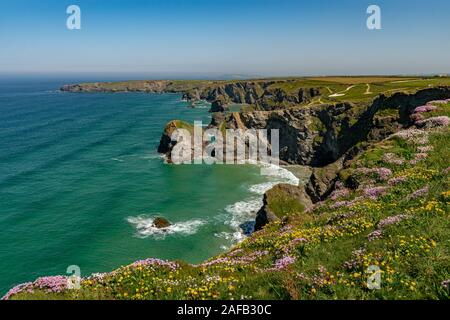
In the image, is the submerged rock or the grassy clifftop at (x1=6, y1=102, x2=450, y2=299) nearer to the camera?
the grassy clifftop at (x1=6, y1=102, x2=450, y2=299)

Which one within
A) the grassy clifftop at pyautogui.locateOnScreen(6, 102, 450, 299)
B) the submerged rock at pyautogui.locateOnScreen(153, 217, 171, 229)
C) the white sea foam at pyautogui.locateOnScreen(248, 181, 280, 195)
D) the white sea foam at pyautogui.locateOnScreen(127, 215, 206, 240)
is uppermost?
the grassy clifftop at pyautogui.locateOnScreen(6, 102, 450, 299)

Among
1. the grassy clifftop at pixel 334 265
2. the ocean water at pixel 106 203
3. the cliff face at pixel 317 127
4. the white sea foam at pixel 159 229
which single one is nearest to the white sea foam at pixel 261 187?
the ocean water at pixel 106 203

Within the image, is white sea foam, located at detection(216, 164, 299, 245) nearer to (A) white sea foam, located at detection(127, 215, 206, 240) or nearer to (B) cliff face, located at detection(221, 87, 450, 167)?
(A) white sea foam, located at detection(127, 215, 206, 240)

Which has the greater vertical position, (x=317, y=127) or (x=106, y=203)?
(x=317, y=127)

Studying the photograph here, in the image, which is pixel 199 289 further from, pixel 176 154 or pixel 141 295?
pixel 176 154

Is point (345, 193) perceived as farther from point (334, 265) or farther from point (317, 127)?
point (317, 127)

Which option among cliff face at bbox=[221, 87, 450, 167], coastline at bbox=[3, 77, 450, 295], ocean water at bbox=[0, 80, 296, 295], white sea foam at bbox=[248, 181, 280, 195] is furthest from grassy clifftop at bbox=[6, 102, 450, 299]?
cliff face at bbox=[221, 87, 450, 167]

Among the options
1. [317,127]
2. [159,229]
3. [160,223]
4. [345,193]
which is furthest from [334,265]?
[317,127]
